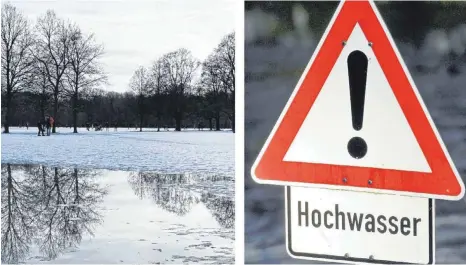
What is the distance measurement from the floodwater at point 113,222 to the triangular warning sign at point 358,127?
41cm

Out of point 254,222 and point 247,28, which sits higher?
point 247,28

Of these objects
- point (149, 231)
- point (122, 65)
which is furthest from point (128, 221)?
point (122, 65)

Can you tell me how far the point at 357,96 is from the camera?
1.46 meters

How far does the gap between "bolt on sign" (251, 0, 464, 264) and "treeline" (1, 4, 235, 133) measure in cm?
42

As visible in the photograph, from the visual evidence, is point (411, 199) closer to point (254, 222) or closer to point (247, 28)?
point (254, 222)

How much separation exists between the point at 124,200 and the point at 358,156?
0.90m

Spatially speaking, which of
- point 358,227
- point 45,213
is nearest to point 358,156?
point 358,227

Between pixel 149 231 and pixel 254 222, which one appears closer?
pixel 254 222

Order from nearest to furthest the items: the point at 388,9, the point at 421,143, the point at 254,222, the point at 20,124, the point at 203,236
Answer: the point at 421,143 < the point at 388,9 < the point at 254,222 < the point at 203,236 < the point at 20,124

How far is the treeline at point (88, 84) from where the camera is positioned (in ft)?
5.99

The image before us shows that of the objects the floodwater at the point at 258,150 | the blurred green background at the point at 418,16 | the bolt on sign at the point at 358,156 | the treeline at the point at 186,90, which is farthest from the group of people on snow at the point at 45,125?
the blurred green background at the point at 418,16

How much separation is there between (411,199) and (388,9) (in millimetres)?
619

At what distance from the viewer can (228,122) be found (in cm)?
178

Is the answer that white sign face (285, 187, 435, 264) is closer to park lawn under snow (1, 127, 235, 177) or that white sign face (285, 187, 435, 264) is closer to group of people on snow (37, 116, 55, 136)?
park lawn under snow (1, 127, 235, 177)
